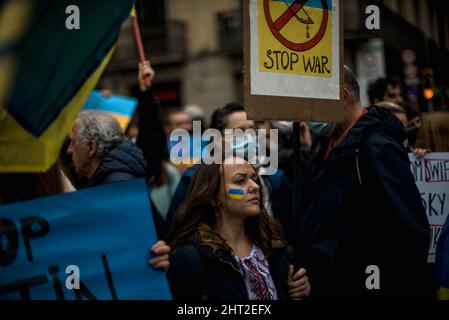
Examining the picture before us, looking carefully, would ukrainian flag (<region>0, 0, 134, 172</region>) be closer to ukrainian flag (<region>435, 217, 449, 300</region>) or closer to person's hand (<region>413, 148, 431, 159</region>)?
ukrainian flag (<region>435, 217, 449, 300</region>)

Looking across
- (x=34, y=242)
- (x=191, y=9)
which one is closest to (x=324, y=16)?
(x=34, y=242)

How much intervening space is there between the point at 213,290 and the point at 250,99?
0.78m

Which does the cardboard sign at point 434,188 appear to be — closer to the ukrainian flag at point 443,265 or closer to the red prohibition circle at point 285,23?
the ukrainian flag at point 443,265

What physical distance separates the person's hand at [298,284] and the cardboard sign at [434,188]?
133 cm

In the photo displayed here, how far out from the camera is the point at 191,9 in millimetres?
23031

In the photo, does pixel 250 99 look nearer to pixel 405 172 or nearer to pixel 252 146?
pixel 405 172

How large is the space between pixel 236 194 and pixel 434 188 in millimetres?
1505

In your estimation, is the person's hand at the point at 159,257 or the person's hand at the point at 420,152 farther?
the person's hand at the point at 420,152

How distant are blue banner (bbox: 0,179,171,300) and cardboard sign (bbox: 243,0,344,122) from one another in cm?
73

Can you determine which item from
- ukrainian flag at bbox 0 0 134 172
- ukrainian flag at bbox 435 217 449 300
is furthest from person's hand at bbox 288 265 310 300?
ukrainian flag at bbox 0 0 134 172

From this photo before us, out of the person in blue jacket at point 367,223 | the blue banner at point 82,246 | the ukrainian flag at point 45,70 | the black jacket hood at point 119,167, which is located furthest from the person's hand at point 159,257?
the black jacket hood at point 119,167

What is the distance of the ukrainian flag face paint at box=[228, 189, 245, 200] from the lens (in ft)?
11.0

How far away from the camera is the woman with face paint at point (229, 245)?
3.05 meters
